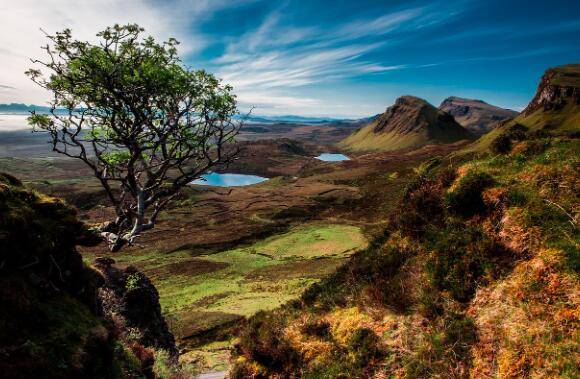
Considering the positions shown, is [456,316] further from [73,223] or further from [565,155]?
[73,223]

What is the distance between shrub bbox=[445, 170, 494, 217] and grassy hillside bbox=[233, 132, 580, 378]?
4 centimetres

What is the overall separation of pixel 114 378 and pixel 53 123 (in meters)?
11.2

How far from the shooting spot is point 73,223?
11.0m

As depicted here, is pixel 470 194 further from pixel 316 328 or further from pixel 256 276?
pixel 256 276

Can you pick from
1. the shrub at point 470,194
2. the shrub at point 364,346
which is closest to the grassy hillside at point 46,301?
the shrub at point 364,346

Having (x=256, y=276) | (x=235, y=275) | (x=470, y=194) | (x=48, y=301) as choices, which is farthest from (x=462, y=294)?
(x=235, y=275)

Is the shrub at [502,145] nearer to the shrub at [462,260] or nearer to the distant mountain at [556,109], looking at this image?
the shrub at [462,260]

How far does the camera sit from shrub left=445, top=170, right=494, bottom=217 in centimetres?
1375

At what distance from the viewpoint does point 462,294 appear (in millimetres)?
11172

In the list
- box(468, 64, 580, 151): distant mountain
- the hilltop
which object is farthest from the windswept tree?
box(468, 64, 580, 151): distant mountain

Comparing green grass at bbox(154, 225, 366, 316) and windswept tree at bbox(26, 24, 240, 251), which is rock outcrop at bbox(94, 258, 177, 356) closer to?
windswept tree at bbox(26, 24, 240, 251)

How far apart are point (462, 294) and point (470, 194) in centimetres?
453

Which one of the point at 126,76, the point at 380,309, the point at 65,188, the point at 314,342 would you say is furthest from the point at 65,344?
the point at 65,188

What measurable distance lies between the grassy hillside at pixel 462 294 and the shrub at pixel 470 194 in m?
0.04
